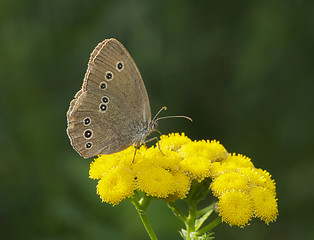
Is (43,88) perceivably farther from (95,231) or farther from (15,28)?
(95,231)

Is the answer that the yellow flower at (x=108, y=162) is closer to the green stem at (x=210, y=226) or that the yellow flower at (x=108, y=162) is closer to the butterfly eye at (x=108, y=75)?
the butterfly eye at (x=108, y=75)

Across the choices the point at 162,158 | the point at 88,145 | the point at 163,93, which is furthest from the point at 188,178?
the point at 163,93

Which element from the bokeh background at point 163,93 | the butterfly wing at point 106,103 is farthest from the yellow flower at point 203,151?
the bokeh background at point 163,93

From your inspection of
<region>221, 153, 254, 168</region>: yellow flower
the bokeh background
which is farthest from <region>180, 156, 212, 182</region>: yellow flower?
the bokeh background

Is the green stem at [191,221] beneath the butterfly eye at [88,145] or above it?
beneath

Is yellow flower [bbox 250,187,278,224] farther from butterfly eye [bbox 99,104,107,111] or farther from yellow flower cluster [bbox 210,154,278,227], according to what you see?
butterfly eye [bbox 99,104,107,111]

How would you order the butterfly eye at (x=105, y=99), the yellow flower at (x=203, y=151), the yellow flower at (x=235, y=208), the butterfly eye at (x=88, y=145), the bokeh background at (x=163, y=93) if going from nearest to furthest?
the yellow flower at (x=235, y=208) → the butterfly eye at (x=88, y=145) → the butterfly eye at (x=105, y=99) → the yellow flower at (x=203, y=151) → the bokeh background at (x=163, y=93)

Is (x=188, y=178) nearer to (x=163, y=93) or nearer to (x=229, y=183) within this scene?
(x=229, y=183)
